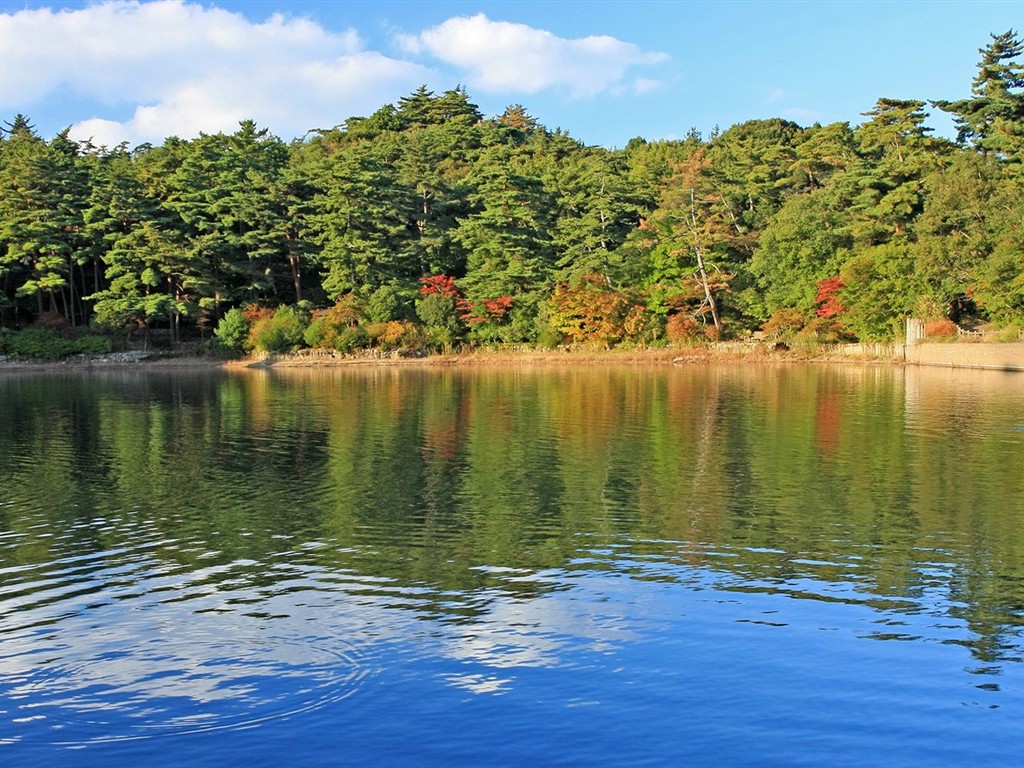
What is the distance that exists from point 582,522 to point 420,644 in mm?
5040

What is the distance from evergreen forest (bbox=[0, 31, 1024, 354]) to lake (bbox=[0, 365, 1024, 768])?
116 feet

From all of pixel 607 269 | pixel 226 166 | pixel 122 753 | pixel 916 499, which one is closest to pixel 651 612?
pixel 122 753

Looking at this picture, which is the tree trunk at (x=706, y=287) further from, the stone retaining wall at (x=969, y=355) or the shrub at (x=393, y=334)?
the shrub at (x=393, y=334)

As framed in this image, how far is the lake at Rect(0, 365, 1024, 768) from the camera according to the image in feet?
21.0

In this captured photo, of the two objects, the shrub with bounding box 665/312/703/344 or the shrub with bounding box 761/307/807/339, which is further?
the shrub with bounding box 665/312/703/344

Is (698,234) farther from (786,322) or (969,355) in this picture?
(969,355)

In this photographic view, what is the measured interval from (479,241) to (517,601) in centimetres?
5305

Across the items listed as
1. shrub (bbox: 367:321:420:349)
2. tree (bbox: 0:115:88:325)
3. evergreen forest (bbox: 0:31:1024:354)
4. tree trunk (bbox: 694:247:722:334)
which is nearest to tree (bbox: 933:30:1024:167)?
evergreen forest (bbox: 0:31:1024:354)

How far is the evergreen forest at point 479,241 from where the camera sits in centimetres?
5372

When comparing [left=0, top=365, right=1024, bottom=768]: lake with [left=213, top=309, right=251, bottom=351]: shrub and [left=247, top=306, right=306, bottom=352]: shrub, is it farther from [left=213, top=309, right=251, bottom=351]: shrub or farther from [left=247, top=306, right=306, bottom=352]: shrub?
[left=213, top=309, right=251, bottom=351]: shrub

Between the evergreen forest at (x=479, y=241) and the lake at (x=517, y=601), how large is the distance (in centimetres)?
3544

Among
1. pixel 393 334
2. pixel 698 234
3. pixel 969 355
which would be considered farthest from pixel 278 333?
pixel 969 355

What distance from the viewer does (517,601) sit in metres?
9.14

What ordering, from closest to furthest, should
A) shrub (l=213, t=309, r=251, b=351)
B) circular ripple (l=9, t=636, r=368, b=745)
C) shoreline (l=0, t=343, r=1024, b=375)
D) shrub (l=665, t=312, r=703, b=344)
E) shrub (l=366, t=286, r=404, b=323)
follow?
circular ripple (l=9, t=636, r=368, b=745) < shoreline (l=0, t=343, r=1024, b=375) < shrub (l=665, t=312, r=703, b=344) < shrub (l=213, t=309, r=251, b=351) < shrub (l=366, t=286, r=404, b=323)
